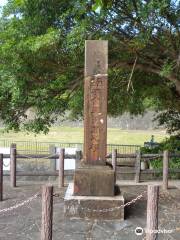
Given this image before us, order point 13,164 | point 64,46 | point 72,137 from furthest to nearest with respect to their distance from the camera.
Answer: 1. point 72,137
2. point 13,164
3. point 64,46

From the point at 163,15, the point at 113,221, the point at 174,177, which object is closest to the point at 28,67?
the point at 163,15

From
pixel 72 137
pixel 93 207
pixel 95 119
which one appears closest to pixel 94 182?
pixel 93 207

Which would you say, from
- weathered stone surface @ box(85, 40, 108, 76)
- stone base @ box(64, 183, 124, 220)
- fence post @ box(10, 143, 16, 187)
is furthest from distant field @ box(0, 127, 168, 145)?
stone base @ box(64, 183, 124, 220)

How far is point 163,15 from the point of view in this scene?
9.75 m

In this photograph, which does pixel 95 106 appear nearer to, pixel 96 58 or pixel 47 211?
pixel 96 58

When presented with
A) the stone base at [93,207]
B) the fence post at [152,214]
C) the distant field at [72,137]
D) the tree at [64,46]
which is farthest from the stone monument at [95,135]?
the distant field at [72,137]

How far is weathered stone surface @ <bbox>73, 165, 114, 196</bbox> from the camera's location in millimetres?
7688

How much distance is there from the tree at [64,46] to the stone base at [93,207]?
3.93 m

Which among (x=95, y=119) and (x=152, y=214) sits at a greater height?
(x=95, y=119)

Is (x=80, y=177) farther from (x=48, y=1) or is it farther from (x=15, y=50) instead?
(x=48, y=1)

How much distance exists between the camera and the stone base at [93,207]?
745 cm

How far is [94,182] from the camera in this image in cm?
771

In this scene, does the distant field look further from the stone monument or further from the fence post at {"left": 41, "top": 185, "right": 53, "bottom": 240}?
the fence post at {"left": 41, "top": 185, "right": 53, "bottom": 240}

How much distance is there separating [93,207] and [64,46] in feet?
14.8
